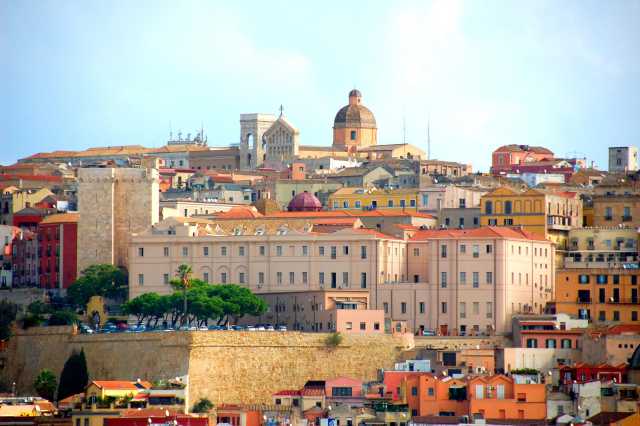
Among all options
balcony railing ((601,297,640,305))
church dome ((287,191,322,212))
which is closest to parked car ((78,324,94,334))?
church dome ((287,191,322,212))

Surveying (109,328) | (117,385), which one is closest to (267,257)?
(109,328)

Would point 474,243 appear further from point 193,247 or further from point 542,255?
point 193,247

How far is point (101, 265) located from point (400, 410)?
29640mm

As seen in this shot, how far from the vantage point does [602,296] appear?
11594 cm

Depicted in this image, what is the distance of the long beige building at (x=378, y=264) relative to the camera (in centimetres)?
11606

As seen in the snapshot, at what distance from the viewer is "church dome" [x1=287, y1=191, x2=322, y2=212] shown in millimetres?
132375

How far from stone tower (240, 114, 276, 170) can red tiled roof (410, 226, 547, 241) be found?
48.6 meters

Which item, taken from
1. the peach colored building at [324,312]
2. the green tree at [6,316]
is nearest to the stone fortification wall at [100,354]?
the green tree at [6,316]

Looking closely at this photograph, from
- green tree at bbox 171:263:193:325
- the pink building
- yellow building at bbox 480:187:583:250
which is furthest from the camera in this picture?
yellow building at bbox 480:187:583:250

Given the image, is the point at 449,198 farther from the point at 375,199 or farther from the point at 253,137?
the point at 253,137

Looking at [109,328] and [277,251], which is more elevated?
[277,251]

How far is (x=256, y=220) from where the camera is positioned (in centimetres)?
12700

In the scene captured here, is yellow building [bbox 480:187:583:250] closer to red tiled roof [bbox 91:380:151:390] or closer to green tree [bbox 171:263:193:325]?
green tree [bbox 171:263:193:325]

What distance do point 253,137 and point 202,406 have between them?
68.2 m
